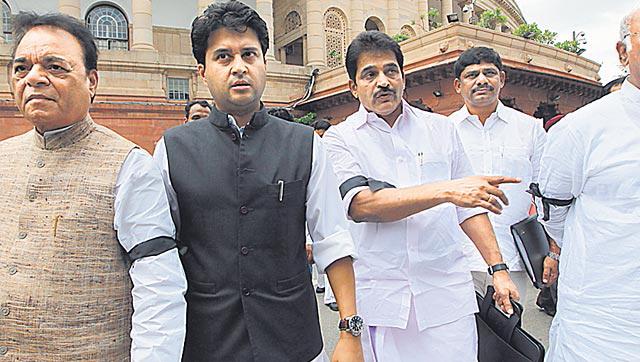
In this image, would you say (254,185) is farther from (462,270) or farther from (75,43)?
(462,270)

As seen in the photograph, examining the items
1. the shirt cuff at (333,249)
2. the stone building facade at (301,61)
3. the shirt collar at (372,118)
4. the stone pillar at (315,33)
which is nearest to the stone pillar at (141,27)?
the stone building facade at (301,61)

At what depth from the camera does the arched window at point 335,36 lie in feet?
79.5

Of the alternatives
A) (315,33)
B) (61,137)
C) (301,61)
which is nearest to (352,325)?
(61,137)

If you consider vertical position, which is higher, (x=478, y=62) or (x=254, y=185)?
(x=478, y=62)

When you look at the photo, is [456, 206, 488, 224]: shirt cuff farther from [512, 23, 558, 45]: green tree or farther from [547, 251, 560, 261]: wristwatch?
[512, 23, 558, 45]: green tree

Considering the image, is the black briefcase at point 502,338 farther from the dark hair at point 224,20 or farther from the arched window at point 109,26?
the arched window at point 109,26

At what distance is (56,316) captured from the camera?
155 centimetres

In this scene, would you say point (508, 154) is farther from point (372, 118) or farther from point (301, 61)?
point (301, 61)

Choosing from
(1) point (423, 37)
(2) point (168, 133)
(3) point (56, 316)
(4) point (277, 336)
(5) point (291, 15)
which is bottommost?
(4) point (277, 336)

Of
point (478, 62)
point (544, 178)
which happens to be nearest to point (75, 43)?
point (544, 178)

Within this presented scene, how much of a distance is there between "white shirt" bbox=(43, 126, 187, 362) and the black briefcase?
167cm

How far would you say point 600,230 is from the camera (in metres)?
2.04

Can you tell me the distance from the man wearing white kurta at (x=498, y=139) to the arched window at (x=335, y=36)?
815 inches

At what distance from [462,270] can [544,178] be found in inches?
24.5
